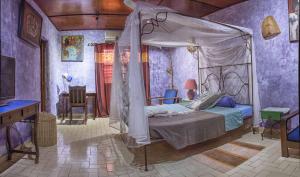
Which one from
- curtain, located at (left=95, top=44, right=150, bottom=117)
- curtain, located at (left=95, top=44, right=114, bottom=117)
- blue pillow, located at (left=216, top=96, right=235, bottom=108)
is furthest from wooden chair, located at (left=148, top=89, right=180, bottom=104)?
blue pillow, located at (left=216, top=96, right=235, bottom=108)

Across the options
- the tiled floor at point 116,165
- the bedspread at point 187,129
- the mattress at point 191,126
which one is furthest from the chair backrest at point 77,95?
the bedspread at point 187,129

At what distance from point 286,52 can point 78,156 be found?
3826mm

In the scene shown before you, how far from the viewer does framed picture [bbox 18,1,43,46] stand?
338 centimetres

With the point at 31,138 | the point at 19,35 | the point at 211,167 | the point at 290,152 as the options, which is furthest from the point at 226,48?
the point at 31,138

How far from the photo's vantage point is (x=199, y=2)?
4152 mm

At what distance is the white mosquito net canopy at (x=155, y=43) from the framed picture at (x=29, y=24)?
1571 millimetres

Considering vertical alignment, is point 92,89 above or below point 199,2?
below

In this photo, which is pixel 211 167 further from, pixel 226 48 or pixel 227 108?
pixel 226 48

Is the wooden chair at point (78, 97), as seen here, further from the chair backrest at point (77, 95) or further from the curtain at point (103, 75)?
the curtain at point (103, 75)

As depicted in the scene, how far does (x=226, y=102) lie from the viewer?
3963mm

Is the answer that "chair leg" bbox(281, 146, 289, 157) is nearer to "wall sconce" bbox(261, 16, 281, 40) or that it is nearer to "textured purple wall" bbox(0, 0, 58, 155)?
"wall sconce" bbox(261, 16, 281, 40)

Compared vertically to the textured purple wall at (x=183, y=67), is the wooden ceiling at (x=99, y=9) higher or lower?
higher

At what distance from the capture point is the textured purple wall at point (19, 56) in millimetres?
2900

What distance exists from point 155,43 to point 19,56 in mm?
2578
